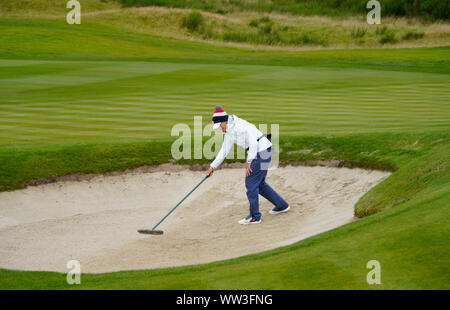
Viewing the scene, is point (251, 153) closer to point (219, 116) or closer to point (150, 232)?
point (219, 116)

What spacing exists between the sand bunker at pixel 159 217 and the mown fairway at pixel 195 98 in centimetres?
232

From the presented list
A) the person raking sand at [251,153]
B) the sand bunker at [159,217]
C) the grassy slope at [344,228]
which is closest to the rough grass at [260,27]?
the grassy slope at [344,228]

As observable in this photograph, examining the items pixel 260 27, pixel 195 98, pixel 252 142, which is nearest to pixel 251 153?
pixel 252 142

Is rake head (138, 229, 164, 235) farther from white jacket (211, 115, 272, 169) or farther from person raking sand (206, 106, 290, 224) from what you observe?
white jacket (211, 115, 272, 169)

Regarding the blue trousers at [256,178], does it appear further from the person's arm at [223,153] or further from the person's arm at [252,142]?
the person's arm at [223,153]

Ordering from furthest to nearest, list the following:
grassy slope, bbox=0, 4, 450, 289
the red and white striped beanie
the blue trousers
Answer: the blue trousers
the red and white striped beanie
grassy slope, bbox=0, 4, 450, 289

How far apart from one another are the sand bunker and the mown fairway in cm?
232

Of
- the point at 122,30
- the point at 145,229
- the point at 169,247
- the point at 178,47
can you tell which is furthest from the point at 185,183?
the point at 122,30

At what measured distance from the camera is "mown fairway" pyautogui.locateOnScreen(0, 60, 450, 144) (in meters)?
17.2

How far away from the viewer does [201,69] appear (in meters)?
29.5

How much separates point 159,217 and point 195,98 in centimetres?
939

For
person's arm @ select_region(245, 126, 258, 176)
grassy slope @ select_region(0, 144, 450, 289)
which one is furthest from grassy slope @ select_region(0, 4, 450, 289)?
person's arm @ select_region(245, 126, 258, 176)
